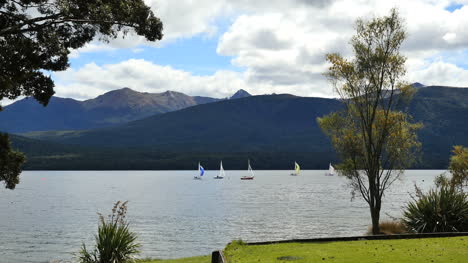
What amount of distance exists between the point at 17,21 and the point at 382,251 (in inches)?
871

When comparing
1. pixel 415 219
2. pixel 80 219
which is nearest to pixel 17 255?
pixel 80 219

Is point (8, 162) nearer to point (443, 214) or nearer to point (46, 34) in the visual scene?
point (46, 34)

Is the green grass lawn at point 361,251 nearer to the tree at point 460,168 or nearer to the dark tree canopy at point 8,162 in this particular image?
the dark tree canopy at point 8,162

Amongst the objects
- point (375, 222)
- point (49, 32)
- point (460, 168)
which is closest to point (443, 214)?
point (375, 222)

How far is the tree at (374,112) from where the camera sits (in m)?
38.2

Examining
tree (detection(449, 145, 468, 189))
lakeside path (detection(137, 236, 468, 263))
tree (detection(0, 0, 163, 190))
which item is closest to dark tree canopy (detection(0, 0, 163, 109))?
tree (detection(0, 0, 163, 190))

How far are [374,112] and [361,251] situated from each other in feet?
66.2

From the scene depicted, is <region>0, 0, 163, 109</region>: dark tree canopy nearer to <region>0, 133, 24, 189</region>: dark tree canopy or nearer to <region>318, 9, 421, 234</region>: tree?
<region>0, 133, 24, 189</region>: dark tree canopy

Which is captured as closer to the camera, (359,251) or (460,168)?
(359,251)

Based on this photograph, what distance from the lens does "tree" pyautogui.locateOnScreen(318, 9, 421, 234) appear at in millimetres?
38162

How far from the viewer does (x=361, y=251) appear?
65.9 feet

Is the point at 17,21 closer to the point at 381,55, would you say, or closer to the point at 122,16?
the point at 122,16

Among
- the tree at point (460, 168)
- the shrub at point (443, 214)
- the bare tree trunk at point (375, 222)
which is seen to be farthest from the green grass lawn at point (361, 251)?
the tree at point (460, 168)

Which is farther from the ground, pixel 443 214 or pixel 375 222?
pixel 443 214
